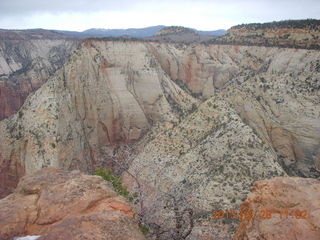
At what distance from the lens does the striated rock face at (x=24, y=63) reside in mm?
54075

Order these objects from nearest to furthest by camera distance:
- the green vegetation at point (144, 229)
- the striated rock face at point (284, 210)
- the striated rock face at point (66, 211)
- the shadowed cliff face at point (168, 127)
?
the striated rock face at point (66, 211), the striated rock face at point (284, 210), the green vegetation at point (144, 229), the shadowed cliff face at point (168, 127)

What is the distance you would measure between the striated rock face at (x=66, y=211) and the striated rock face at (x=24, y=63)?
164 feet

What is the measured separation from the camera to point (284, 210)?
770 cm

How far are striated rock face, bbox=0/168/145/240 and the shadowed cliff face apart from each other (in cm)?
280

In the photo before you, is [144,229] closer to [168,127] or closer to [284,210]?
[284,210]

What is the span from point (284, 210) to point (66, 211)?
614 cm

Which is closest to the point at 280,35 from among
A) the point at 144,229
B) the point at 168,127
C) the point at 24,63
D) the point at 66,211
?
the point at 168,127

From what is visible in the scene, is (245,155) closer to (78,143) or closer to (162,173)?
(162,173)

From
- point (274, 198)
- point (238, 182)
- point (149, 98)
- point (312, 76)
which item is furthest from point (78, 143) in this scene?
Result: point (312, 76)
